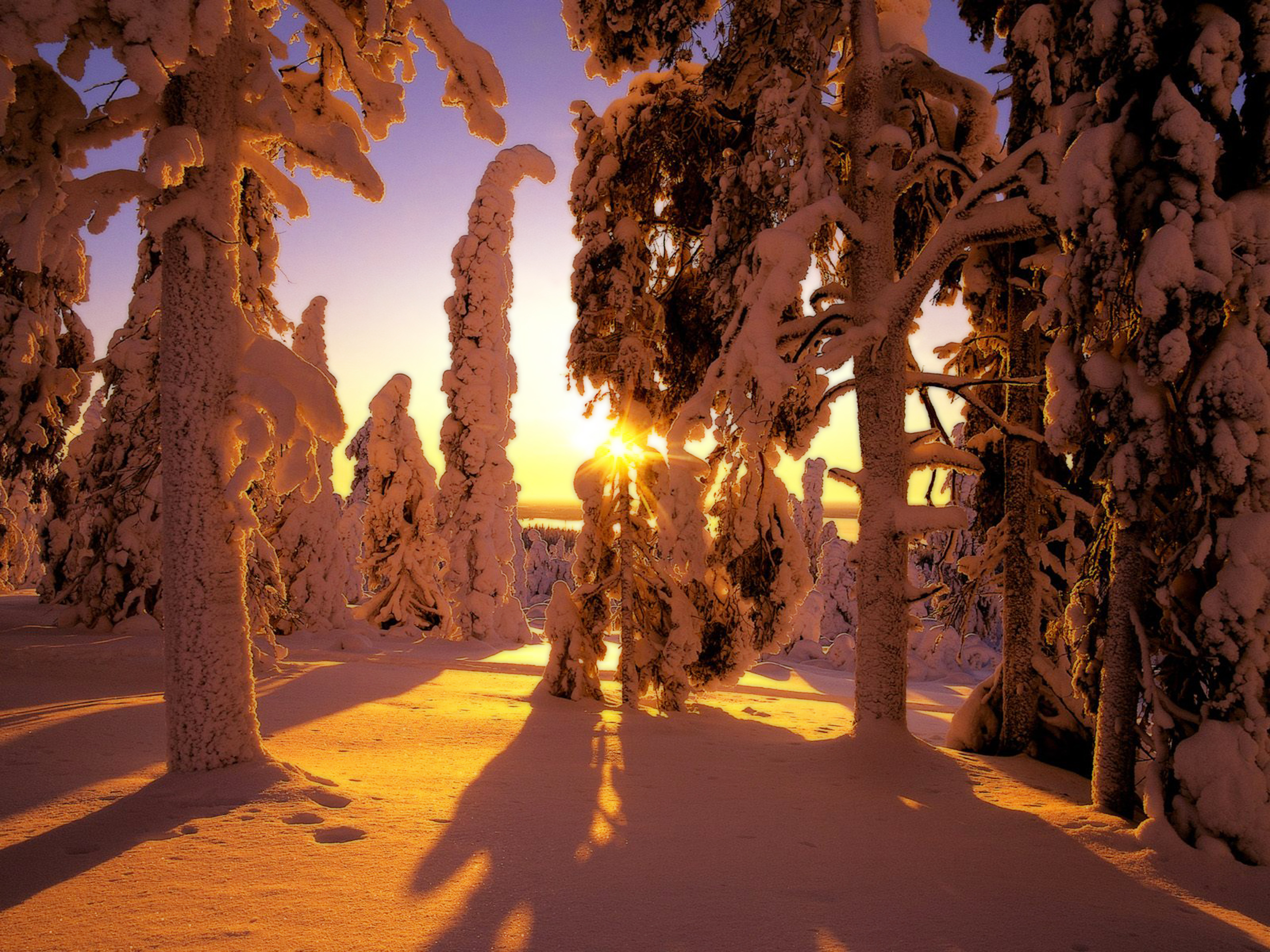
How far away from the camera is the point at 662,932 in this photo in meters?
2.98

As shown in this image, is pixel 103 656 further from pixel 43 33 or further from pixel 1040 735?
pixel 1040 735

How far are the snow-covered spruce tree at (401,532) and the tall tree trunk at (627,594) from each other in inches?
453

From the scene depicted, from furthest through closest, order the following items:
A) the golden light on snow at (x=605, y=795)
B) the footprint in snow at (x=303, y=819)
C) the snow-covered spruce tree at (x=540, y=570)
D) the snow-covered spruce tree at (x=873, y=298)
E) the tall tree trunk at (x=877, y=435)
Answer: the snow-covered spruce tree at (x=540, y=570) → the tall tree trunk at (x=877, y=435) → the snow-covered spruce tree at (x=873, y=298) → the golden light on snow at (x=605, y=795) → the footprint in snow at (x=303, y=819)

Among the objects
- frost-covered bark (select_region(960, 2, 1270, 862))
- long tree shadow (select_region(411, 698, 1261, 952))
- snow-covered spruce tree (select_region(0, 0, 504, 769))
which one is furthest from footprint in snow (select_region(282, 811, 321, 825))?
frost-covered bark (select_region(960, 2, 1270, 862))

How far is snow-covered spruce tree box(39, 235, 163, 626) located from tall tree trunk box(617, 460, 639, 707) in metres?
9.28

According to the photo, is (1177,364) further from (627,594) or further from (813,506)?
(813,506)

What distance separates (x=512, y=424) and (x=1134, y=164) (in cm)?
1883

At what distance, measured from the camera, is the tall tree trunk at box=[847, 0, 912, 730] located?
6828 millimetres

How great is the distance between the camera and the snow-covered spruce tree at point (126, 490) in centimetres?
1245

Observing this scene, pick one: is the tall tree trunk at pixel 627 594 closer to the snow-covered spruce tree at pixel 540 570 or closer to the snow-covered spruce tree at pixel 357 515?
the snow-covered spruce tree at pixel 357 515

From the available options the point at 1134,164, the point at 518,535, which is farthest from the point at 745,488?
the point at 518,535

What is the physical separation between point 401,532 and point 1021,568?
1697 cm

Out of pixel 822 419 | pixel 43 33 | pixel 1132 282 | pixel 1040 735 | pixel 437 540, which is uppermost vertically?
pixel 43 33

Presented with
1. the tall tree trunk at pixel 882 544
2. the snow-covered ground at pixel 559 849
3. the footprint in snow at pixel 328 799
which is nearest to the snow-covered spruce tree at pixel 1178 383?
the snow-covered ground at pixel 559 849
